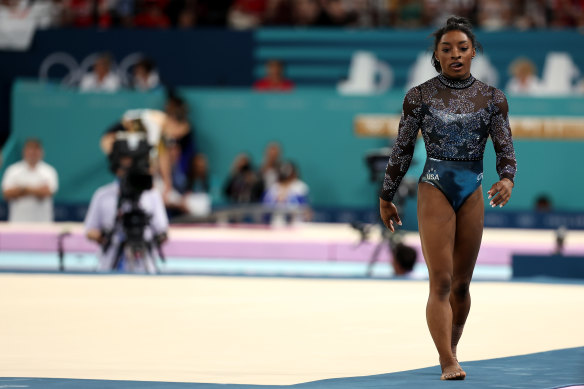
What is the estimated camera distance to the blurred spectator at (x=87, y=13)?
1747cm

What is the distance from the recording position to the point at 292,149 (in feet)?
52.2

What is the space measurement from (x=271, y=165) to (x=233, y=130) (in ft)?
4.65

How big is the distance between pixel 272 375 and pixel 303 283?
3579mm

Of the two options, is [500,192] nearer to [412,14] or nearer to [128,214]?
[128,214]

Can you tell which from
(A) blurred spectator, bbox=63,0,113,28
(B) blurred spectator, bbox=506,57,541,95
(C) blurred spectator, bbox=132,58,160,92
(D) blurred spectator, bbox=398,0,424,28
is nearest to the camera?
(B) blurred spectator, bbox=506,57,541,95

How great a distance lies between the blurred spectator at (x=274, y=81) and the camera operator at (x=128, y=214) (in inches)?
271

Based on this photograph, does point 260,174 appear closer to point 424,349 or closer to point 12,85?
point 12,85

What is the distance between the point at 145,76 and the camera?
1598cm

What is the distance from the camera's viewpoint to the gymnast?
4668mm

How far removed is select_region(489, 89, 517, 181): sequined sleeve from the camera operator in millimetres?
4144

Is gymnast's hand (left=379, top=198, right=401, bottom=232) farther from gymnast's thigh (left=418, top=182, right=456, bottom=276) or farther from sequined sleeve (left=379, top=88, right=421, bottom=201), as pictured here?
gymnast's thigh (left=418, top=182, right=456, bottom=276)

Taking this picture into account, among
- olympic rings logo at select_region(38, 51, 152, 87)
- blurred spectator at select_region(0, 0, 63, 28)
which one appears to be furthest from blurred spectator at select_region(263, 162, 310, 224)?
blurred spectator at select_region(0, 0, 63, 28)

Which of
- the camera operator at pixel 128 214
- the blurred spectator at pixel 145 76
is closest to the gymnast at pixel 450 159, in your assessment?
the camera operator at pixel 128 214

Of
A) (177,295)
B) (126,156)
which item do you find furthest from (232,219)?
(177,295)
